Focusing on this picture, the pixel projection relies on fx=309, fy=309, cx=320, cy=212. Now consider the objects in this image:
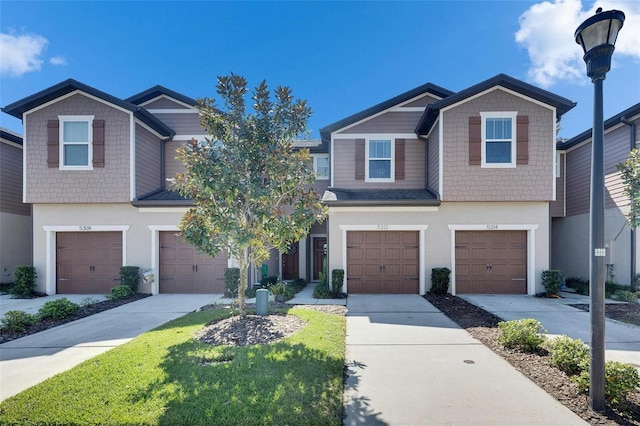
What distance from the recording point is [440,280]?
423 inches

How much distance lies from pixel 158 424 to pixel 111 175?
10.4m

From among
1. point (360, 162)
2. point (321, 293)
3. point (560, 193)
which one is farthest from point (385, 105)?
point (560, 193)

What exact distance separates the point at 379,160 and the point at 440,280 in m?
5.20

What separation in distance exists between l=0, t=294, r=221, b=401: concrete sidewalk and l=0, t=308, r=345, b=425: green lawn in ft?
1.79

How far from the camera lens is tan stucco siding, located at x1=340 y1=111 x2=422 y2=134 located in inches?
500

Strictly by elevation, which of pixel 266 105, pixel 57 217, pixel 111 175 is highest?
pixel 266 105

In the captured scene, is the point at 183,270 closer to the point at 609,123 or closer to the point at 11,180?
the point at 11,180

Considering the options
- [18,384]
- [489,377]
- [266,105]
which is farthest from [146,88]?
[489,377]

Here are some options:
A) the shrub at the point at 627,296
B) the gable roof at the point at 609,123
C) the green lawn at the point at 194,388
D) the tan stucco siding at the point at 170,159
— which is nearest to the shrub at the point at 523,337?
the green lawn at the point at 194,388

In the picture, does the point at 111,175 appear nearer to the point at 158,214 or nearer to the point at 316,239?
the point at 158,214

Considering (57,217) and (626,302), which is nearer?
(626,302)

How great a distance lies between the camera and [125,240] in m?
11.5

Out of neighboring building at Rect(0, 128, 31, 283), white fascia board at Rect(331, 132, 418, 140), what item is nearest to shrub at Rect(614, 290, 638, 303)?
white fascia board at Rect(331, 132, 418, 140)

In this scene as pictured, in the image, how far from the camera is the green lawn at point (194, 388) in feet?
11.5
